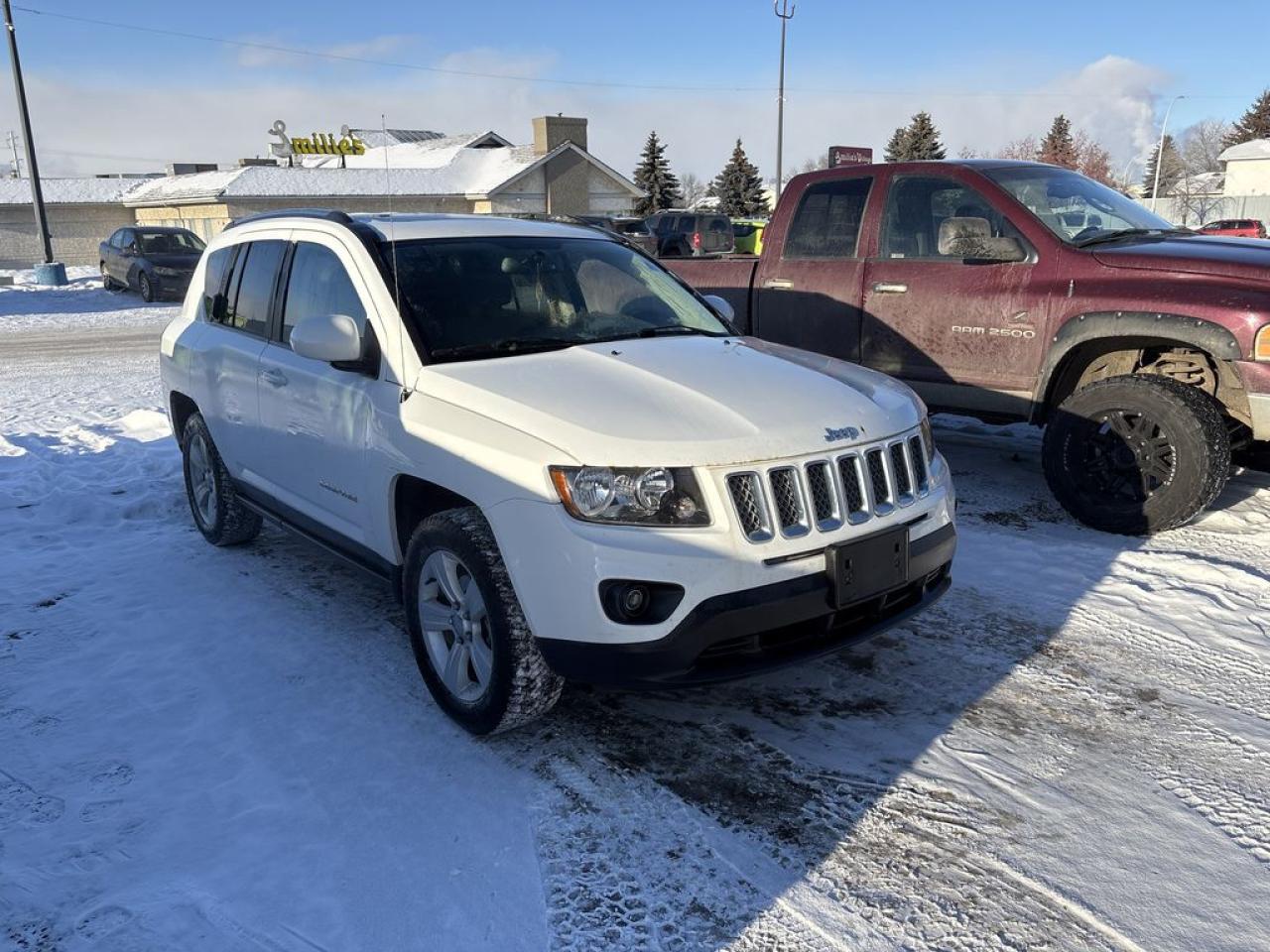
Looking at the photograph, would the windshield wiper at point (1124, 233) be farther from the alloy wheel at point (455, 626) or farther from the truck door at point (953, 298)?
the alloy wheel at point (455, 626)

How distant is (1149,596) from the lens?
4766mm

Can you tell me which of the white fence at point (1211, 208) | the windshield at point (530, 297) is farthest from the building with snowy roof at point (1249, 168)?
the windshield at point (530, 297)

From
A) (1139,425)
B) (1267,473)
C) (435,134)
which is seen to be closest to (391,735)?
(1139,425)

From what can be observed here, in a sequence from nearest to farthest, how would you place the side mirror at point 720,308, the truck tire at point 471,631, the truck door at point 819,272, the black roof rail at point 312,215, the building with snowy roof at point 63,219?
the truck tire at point 471,631 → the black roof rail at point 312,215 → the side mirror at point 720,308 → the truck door at point 819,272 → the building with snowy roof at point 63,219

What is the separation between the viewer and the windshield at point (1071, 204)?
6102 millimetres

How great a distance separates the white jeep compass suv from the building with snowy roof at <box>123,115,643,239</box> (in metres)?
36.6

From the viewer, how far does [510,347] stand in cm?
396

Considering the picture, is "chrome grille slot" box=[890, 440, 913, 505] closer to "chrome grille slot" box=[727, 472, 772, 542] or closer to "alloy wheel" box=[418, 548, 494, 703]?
"chrome grille slot" box=[727, 472, 772, 542]

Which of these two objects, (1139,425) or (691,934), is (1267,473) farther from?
(691,934)

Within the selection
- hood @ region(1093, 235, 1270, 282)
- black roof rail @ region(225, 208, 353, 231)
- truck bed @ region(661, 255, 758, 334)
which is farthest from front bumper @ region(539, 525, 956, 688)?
truck bed @ region(661, 255, 758, 334)

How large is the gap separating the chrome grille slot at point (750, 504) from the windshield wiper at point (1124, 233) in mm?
3795

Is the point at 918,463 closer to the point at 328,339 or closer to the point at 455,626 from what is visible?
the point at 455,626

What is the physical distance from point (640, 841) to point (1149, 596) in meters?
3.10


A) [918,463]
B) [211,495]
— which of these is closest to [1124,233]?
[918,463]
